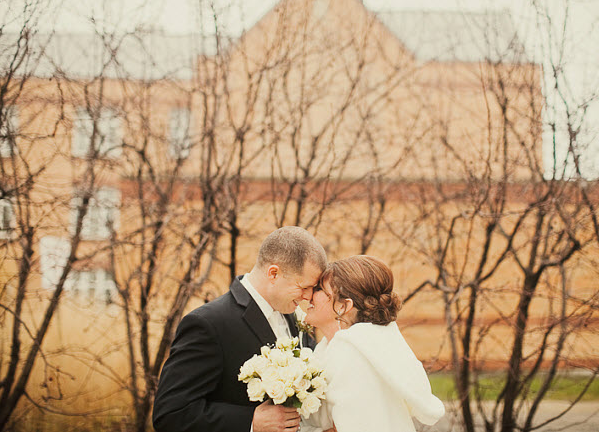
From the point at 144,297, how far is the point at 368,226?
2.38 meters

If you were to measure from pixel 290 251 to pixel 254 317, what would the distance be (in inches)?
16.1

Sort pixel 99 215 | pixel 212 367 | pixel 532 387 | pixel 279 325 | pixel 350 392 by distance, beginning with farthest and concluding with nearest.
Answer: pixel 532 387, pixel 99 215, pixel 279 325, pixel 212 367, pixel 350 392

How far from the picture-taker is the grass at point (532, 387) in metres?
5.20

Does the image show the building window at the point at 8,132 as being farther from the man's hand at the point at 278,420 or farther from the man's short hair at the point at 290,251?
the man's hand at the point at 278,420

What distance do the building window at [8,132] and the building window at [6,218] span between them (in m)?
0.46

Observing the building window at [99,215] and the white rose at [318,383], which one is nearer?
the white rose at [318,383]

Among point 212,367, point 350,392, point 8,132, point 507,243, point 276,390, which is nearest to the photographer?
point 276,390

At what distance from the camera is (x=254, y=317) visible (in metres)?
2.82

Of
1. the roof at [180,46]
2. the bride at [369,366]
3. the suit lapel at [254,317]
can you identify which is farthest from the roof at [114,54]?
the bride at [369,366]

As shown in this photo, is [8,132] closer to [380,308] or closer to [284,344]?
[284,344]

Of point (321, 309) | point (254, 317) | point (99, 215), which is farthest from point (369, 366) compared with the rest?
point (99, 215)

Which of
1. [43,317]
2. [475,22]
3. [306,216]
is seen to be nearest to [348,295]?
[306,216]

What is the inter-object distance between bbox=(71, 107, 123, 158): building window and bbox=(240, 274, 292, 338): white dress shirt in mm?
2827

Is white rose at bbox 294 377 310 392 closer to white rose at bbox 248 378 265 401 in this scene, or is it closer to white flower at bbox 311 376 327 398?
white flower at bbox 311 376 327 398
